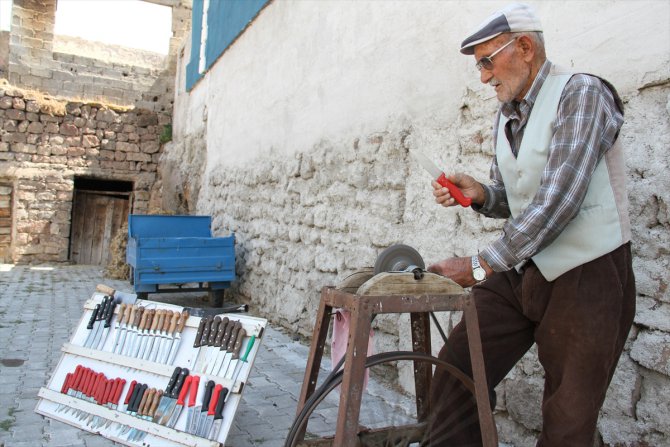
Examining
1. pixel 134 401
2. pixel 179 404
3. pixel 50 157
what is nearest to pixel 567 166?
pixel 179 404

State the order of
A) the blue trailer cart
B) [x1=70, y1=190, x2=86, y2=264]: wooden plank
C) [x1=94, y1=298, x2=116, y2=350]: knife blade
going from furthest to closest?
[x1=70, y1=190, x2=86, y2=264]: wooden plank, the blue trailer cart, [x1=94, y1=298, x2=116, y2=350]: knife blade

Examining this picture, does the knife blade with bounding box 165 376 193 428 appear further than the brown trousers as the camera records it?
Yes

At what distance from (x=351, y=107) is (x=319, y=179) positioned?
0.79 m

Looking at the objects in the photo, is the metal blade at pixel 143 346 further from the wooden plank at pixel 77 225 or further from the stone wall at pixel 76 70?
the stone wall at pixel 76 70

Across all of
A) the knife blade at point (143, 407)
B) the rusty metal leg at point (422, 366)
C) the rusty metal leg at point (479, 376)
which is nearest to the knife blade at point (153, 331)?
the knife blade at point (143, 407)

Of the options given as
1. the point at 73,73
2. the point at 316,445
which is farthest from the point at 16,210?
the point at 316,445

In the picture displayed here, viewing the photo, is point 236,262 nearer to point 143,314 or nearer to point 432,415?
point 143,314

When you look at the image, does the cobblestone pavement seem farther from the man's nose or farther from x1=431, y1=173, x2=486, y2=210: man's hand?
the man's nose

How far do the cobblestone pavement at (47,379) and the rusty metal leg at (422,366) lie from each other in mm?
956

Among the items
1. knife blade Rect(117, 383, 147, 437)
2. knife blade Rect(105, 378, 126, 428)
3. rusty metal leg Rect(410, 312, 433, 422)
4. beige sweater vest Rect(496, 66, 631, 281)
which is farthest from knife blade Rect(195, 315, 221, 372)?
beige sweater vest Rect(496, 66, 631, 281)

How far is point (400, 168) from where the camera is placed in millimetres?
3973

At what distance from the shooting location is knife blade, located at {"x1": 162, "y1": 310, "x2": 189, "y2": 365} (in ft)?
9.93

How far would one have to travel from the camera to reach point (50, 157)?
38.0ft

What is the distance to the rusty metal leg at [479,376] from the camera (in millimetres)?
1972
